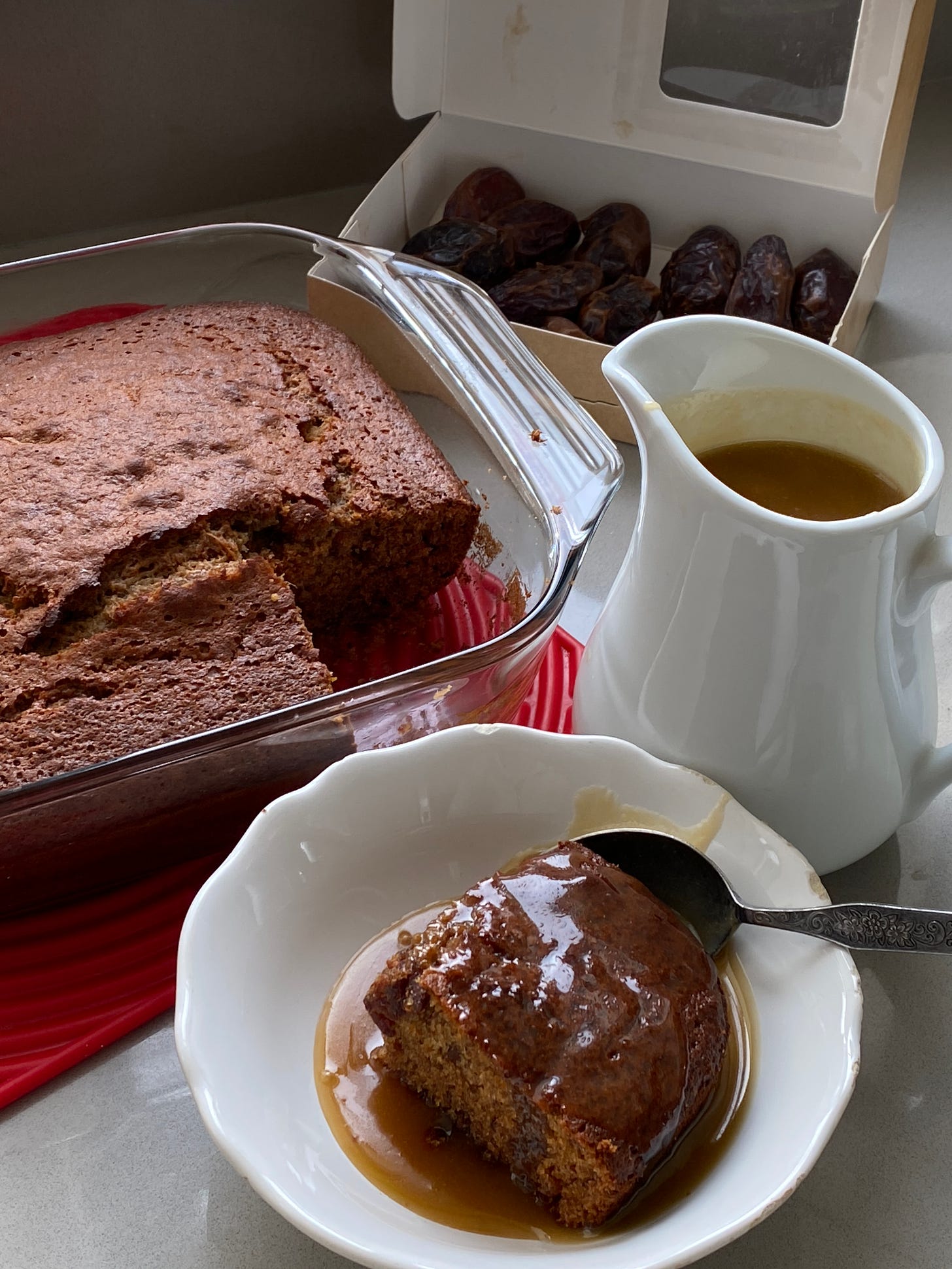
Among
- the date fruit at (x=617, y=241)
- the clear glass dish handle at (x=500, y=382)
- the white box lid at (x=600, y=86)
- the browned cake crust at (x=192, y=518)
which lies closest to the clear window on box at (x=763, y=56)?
the white box lid at (x=600, y=86)

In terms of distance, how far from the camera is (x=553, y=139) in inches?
76.0

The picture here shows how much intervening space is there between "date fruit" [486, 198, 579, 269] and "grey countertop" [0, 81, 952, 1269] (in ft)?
3.41

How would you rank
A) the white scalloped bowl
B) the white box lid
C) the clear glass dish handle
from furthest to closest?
the white box lid → the clear glass dish handle → the white scalloped bowl

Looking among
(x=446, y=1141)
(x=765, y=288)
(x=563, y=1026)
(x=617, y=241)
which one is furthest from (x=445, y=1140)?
(x=617, y=241)

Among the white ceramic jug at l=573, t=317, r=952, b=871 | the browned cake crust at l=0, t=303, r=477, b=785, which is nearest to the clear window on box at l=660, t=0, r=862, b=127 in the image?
the browned cake crust at l=0, t=303, r=477, b=785

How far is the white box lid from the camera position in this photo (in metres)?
1.77

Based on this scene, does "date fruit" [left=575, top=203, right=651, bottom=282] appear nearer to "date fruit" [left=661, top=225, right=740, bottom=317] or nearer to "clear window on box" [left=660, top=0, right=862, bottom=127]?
"date fruit" [left=661, top=225, right=740, bottom=317]

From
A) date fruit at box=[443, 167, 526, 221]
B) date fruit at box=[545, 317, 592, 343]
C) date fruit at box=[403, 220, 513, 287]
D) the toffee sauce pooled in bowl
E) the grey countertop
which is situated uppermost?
date fruit at box=[443, 167, 526, 221]

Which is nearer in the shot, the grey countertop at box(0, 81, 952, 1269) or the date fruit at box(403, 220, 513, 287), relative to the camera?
the grey countertop at box(0, 81, 952, 1269)

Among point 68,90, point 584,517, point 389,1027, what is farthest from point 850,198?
point 389,1027

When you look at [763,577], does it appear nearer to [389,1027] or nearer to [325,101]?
[389,1027]

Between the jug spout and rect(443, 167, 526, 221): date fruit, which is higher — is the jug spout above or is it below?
above

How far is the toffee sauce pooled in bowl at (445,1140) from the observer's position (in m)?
0.86

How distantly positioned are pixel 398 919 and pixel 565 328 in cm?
91
